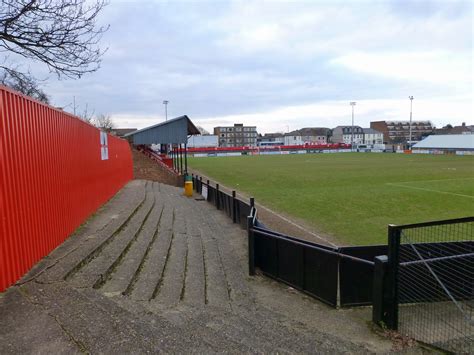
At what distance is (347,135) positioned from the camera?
155 metres

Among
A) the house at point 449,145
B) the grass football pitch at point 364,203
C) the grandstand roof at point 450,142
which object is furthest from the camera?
the grandstand roof at point 450,142

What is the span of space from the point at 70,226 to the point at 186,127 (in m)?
22.3

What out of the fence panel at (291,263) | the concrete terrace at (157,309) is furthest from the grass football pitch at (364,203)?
the concrete terrace at (157,309)

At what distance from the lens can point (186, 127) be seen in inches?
1192

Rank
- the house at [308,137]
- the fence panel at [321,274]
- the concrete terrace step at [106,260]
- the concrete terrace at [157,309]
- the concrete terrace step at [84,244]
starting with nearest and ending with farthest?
1. the concrete terrace at [157,309]
2. the fence panel at [321,274]
3. the concrete terrace step at [106,260]
4. the concrete terrace step at [84,244]
5. the house at [308,137]

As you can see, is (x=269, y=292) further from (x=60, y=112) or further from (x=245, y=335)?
(x=60, y=112)

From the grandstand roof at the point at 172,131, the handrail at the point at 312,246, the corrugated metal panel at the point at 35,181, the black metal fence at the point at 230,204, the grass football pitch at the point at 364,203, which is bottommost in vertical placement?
the grass football pitch at the point at 364,203

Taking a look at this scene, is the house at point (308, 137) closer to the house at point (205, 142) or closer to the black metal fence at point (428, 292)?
the house at point (205, 142)

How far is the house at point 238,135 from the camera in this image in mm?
164750

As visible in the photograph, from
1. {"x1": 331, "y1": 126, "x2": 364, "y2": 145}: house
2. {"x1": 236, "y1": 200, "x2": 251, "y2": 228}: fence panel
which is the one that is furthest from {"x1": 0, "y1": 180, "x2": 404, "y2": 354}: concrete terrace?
{"x1": 331, "y1": 126, "x2": 364, "y2": 145}: house

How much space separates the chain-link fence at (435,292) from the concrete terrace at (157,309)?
619mm

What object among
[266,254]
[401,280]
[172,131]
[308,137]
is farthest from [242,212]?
[308,137]

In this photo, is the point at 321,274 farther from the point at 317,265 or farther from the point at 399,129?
the point at 399,129

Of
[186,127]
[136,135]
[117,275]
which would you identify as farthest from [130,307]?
[136,135]
